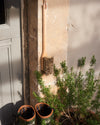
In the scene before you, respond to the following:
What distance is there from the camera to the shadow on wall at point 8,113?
215 cm

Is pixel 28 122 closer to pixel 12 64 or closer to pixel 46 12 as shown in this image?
pixel 12 64

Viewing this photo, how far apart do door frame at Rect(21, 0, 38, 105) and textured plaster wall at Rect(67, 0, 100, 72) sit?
14.2 inches

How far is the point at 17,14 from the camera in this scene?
186cm

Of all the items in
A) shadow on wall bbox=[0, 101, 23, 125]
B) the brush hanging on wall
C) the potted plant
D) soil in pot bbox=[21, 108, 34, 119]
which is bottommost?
shadow on wall bbox=[0, 101, 23, 125]

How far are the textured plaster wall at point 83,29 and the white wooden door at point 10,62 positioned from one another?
0.50m

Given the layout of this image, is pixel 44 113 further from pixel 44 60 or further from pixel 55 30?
pixel 55 30

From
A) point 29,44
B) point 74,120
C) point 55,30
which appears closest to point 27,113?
point 74,120

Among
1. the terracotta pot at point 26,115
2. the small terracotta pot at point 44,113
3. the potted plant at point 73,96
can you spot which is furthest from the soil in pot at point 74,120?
the terracotta pot at point 26,115

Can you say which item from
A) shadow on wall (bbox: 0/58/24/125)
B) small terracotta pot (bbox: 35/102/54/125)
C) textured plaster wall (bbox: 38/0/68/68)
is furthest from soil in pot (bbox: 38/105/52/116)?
textured plaster wall (bbox: 38/0/68/68)

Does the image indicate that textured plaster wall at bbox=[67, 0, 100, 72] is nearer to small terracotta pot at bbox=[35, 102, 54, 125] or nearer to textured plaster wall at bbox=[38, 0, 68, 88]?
textured plaster wall at bbox=[38, 0, 68, 88]

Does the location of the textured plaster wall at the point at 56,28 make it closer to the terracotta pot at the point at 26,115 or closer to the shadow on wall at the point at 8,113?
the terracotta pot at the point at 26,115

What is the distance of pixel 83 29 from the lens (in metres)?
2.12

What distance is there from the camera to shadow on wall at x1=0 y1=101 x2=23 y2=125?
7.06 feet

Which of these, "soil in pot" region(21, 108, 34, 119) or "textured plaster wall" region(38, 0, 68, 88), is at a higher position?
"textured plaster wall" region(38, 0, 68, 88)
